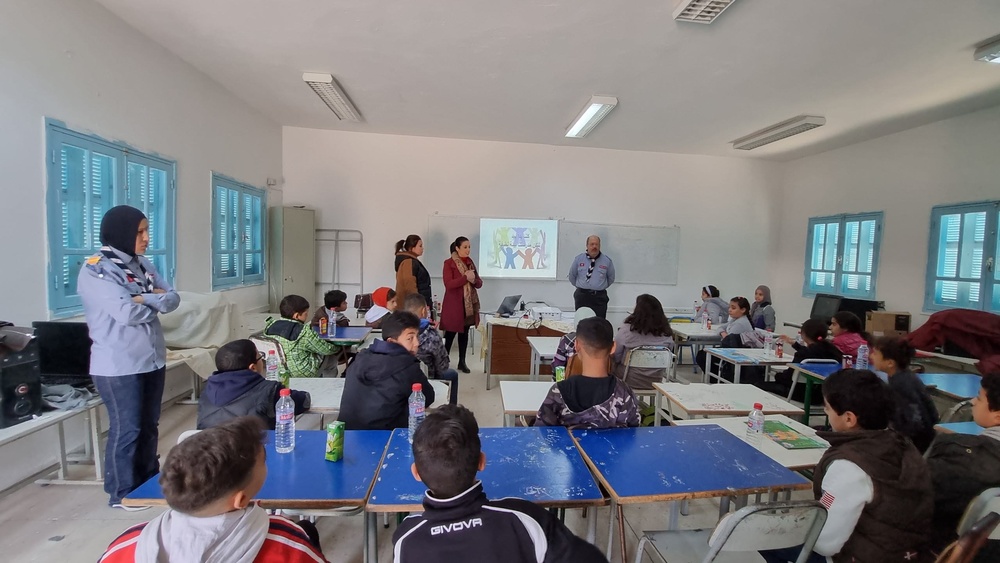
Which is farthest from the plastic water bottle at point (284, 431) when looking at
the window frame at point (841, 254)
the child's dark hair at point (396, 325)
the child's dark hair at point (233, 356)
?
the window frame at point (841, 254)

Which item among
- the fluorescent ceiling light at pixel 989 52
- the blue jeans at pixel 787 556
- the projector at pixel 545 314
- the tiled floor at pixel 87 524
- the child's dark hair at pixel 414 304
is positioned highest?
the fluorescent ceiling light at pixel 989 52

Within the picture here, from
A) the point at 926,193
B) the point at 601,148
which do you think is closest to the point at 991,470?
the point at 926,193

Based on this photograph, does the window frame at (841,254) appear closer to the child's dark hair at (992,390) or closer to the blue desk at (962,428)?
the blue desk at (962,428)

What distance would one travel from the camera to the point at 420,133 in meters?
6.21

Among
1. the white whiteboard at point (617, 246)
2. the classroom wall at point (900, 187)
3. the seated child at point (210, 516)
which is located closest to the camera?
the seated child at point (210, 516)

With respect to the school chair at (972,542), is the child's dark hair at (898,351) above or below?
above

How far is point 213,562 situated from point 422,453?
47cm

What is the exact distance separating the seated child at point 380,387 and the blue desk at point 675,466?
2.68 feet

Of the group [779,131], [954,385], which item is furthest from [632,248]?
[954,385]

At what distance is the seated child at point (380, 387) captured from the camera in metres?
2.01

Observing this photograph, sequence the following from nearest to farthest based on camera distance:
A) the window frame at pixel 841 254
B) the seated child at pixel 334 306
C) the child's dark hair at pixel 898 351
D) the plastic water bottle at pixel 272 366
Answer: the child's dark hair at pixel 898 351, the plastic water bottle at pixel 272 366, the seated child at pixel 334 306, the window frame at pixel 841 254

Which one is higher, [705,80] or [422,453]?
[705,80]

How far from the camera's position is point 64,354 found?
2566 millimetres

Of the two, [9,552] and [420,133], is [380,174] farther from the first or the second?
[9,552]
